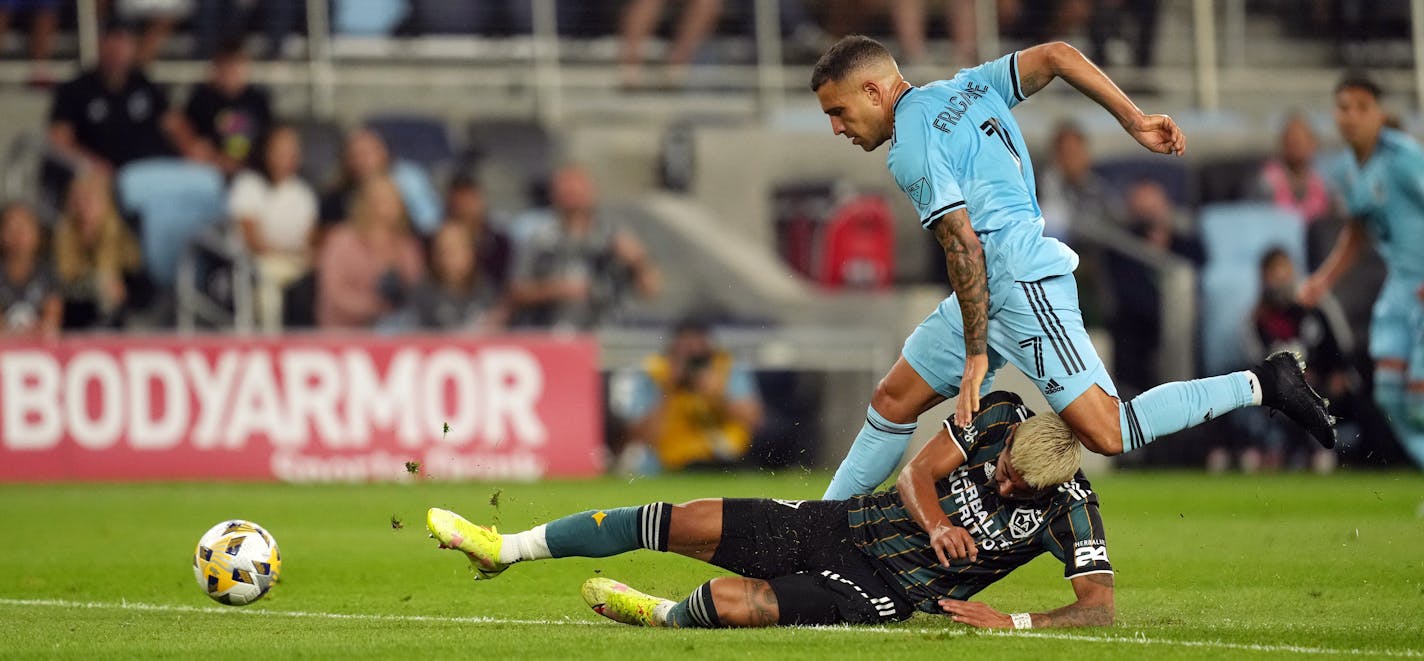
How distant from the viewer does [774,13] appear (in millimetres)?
20422

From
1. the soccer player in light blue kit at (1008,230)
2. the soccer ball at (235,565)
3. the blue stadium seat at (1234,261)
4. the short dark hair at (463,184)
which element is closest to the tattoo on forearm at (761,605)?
the soccer player in light blue kit at (1008,230)

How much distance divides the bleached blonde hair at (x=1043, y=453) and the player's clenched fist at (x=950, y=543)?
1.01 ft

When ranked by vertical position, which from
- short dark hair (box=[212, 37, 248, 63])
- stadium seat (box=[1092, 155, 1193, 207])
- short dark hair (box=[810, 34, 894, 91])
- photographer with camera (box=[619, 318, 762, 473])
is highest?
short dark hair (box=[212, 37, 248, 63])

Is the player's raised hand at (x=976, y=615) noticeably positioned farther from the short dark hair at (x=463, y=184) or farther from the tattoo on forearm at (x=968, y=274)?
the short dark hair at (x=463, y=184)

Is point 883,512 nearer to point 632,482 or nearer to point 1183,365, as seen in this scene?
point 632,482

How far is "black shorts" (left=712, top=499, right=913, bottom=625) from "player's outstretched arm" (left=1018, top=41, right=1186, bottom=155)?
180 centimetres

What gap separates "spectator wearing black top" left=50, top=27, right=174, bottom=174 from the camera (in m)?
17.8

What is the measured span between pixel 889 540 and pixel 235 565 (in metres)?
2.55

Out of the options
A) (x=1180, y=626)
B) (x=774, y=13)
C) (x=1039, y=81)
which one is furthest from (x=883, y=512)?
(x=774, y=13)

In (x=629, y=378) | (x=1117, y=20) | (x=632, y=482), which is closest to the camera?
(x=632, y=482)

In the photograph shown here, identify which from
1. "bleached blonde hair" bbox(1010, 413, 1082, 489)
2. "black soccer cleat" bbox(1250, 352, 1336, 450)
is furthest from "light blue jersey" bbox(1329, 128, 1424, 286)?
"bleached blonde hair" bbox(1010, 413, 1082, 489)

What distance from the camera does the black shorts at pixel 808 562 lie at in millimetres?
6793

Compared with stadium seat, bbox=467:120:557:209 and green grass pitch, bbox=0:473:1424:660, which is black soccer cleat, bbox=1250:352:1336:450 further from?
stadium seat, bbox=467:120:557:209

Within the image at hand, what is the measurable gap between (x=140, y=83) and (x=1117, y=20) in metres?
10.1
